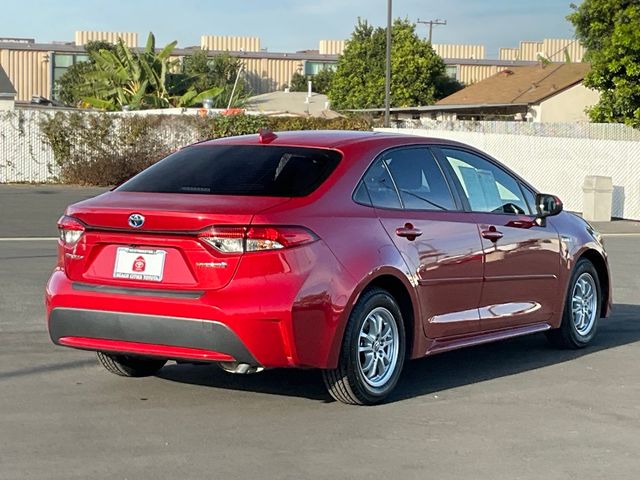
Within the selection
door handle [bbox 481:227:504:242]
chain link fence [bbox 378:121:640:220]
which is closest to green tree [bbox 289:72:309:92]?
chain link fence [bbox 378:121:640:220]

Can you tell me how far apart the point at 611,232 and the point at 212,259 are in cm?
1790

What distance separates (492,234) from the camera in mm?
8688

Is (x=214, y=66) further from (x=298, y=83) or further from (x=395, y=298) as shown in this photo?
(x=395, y=298)

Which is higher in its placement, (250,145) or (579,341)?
(250,145)

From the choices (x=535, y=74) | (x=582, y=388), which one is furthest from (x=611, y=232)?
(x=535, y=74)

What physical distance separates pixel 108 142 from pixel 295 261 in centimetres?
3198

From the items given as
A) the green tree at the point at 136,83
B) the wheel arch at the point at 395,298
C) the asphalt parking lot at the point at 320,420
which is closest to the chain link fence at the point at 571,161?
the asphalt parking lot at the point at 320,420

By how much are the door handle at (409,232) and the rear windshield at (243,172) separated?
22.7 inches

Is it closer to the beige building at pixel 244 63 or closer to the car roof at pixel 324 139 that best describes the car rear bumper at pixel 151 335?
the car roof at pixel 324 139

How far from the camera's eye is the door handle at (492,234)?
8.60 meters

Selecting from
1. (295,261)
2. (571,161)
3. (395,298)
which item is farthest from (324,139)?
(571,161)

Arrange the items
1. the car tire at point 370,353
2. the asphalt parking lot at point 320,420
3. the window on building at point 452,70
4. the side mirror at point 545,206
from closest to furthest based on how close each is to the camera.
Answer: the asphalt parking lot at point 320,420 → the car tire at point 370,353 → the side mirror at point 545,206 → the window on building at point 452,70

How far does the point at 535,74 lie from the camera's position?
213ft

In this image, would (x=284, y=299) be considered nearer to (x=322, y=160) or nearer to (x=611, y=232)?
(x=322, y=160)
